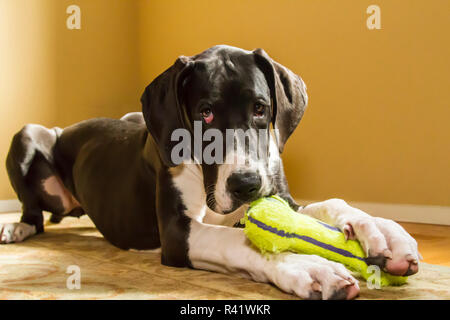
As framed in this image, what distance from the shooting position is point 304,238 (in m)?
1.76

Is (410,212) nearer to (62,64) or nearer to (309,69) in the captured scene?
(309,69)

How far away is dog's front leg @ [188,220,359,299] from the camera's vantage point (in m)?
1.54

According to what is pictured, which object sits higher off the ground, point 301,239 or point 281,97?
point 281,97

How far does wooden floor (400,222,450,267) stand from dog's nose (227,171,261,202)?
3.71 feet

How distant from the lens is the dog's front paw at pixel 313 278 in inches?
60.0

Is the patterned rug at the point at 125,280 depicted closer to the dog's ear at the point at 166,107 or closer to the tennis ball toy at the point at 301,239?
the tennis ball toy at the point at 301,239

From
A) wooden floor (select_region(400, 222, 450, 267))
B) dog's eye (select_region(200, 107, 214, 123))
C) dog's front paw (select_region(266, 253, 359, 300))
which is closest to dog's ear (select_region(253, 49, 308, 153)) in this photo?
dog's eye (select_region(200, 107, 214, 123))

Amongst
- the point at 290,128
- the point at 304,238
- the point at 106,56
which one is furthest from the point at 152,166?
the point at 106,56

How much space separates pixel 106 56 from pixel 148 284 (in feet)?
16.3

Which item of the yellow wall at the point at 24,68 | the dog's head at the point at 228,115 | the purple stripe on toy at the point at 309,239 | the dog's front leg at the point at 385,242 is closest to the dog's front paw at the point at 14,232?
the dog's head at the point at 228,115

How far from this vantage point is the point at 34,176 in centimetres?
342

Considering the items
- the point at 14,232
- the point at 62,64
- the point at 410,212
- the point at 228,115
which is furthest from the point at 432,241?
the point at 62,64

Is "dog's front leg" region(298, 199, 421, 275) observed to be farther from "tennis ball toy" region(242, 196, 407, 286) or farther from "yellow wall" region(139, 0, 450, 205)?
"yellow wall" region(139, 0, 450, 205)

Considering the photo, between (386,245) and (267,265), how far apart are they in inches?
16.3
